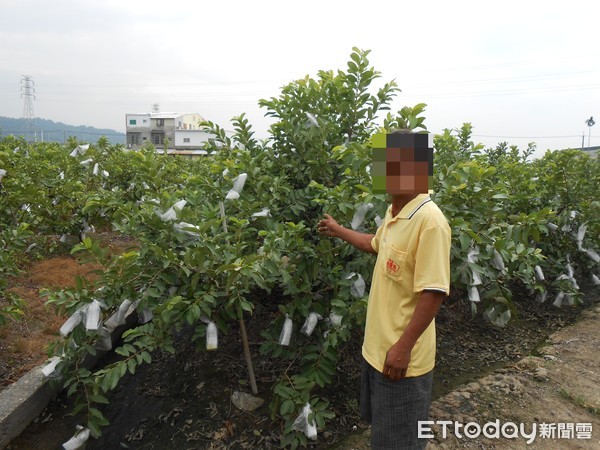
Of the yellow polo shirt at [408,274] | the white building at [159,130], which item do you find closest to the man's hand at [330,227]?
the yellow polo shirt at [408,274]

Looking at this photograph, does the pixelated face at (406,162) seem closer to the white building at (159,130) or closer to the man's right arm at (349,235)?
the man's right arm at (349,235)

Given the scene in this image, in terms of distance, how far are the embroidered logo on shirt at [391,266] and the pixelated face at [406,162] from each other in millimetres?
248

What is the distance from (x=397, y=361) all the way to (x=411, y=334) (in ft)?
0.39

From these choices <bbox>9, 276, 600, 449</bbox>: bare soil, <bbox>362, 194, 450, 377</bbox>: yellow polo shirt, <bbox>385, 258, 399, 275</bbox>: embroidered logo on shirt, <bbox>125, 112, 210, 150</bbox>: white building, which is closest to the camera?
<bbox>362, 194, 450, 377</bbox>: yellow polo shirt

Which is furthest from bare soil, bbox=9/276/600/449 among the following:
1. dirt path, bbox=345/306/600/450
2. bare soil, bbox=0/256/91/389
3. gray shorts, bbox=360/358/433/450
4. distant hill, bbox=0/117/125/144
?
distant hill, bbox=0/117/125/144

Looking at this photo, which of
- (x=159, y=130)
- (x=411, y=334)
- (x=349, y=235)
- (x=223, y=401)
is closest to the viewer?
(x=411, y=334)

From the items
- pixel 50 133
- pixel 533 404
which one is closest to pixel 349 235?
pixel 533 404

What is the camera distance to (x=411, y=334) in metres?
1.53

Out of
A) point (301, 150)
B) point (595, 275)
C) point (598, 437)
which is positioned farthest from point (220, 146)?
point (595, 275)

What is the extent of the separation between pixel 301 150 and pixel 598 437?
2375mm

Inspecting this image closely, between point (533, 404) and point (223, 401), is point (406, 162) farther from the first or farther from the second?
point (533, 404)

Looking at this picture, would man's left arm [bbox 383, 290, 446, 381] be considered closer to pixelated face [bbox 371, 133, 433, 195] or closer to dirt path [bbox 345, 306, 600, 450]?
pixelated face [bbox 371, 133, 433, 195]

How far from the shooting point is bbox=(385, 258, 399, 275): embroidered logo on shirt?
63.1 inches

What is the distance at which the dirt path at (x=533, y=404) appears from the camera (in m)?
2.44
